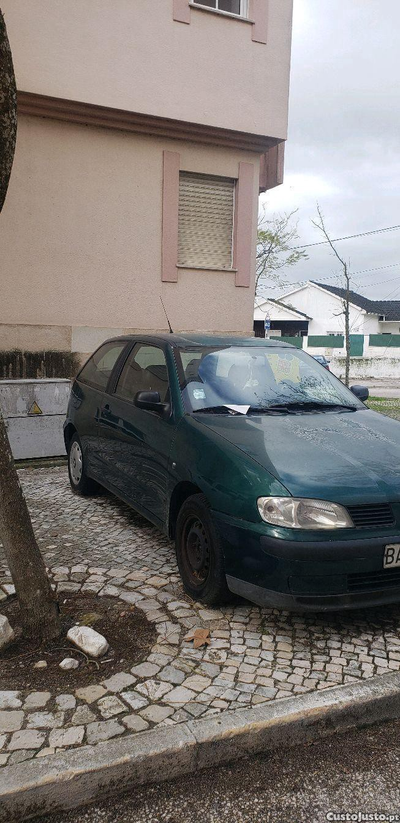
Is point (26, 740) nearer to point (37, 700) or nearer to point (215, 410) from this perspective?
point (37, 700)

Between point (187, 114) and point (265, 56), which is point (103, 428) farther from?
point (265, 56)

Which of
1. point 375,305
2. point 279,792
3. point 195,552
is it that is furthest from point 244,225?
point 375,305

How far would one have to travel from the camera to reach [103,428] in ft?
18.8

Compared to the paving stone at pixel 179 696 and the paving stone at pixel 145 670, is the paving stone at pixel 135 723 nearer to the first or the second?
the paving stone at pixel 179 696

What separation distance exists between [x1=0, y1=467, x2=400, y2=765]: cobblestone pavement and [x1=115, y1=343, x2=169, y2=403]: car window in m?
1.24

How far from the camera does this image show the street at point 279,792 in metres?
2.43

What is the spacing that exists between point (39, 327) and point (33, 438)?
245 centimetres

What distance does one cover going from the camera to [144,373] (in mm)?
5316

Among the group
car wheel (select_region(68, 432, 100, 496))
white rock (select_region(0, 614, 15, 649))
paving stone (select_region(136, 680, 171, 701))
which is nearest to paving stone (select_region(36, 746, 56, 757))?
paving stone (select_region(136, 680, 171, 701))

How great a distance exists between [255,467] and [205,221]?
829 cm

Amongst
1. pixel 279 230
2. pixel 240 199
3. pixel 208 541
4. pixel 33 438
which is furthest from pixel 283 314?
pixel 208 541

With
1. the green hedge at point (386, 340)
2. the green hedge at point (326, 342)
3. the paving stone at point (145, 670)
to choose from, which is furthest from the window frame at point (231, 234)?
the green hedge at point (386, 340)

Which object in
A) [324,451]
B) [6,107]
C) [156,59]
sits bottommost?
[324,451]

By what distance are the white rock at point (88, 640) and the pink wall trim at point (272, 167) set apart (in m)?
11.1
